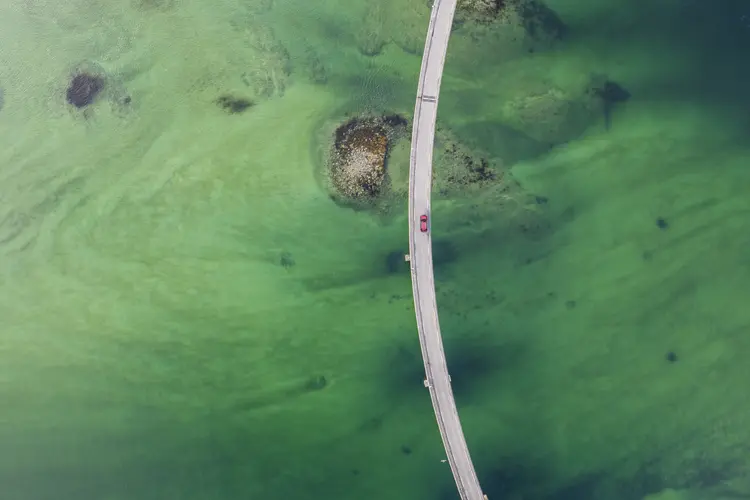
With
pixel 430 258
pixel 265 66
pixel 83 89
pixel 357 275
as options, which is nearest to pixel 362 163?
pixel 357 275

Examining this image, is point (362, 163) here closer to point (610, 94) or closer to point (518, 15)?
point (518, 15)

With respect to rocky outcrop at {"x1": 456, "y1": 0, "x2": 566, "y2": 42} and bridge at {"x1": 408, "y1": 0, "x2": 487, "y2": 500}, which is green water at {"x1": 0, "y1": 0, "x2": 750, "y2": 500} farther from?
rocky outcrop at {"x1": 456, "y1": 0, "x2": 566, "y2": 42}

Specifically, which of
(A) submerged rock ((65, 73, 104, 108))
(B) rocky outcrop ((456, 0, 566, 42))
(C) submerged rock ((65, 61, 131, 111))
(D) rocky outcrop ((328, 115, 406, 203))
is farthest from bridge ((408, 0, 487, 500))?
(A) submerged rock ((65, 73, 104, 108))

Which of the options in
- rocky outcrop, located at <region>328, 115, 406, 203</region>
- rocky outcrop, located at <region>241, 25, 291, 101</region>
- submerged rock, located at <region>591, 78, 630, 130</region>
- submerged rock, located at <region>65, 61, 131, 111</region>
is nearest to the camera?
rocky outcrop, located at <region>328, 115, 406, 203</region>

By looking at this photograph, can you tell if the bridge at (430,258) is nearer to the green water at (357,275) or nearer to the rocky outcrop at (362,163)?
the green water at (357,275)

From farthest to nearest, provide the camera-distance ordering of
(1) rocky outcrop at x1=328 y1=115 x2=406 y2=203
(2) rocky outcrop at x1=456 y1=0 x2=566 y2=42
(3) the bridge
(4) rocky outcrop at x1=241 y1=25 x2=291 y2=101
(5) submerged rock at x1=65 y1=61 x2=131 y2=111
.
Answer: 1. (5) submerged rock at x1=65 y1=61 x2=131 y2=111
2. (4) rocky outcrop at x1=241 y1=25 x2=291 y2=101
3. (2) rocky outcrop at x1=456 y1=0 x2=566 y2=42
4. (1) rocky outcrop at x1=328 y1=115 x2=406 y2=203
5. (3) the bridge

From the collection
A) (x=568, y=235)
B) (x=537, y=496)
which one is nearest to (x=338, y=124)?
(x=568, y=235)

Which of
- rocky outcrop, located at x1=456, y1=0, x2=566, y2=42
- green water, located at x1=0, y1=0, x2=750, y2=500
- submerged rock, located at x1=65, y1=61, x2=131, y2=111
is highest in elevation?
submerged rock, located at x1=65, y1=61, x2=131, y2=111
